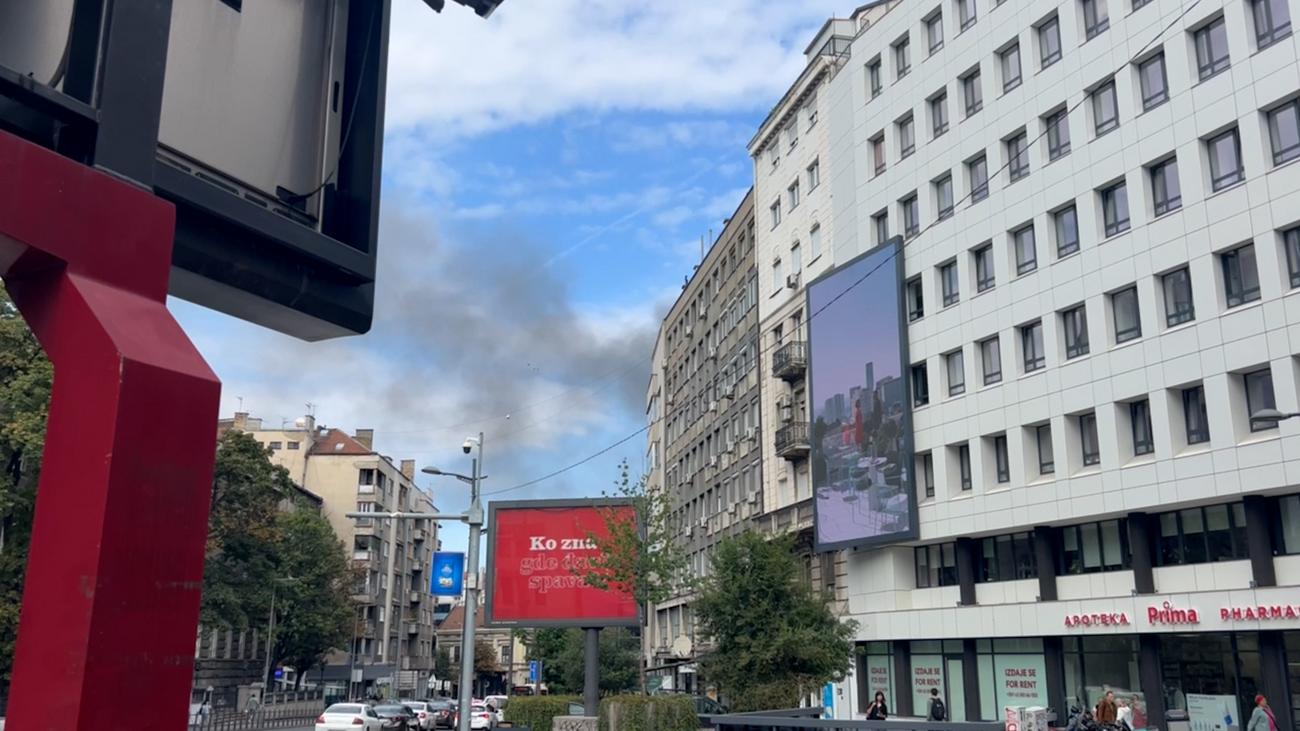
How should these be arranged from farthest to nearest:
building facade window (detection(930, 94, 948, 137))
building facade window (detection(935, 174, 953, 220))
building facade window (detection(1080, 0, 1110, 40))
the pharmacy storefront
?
building facade window (detection(930, 94, 948, 137)) → building facade window (detection(935, 174, 953, 220)) → building facade window (detection(1080, 0, 1110, 40)) → the pharmacy storefront

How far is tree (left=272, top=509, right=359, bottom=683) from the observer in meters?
74.9

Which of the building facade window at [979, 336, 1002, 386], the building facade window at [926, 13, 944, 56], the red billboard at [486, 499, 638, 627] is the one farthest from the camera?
the building facade window at [926, 13, 944, 56]

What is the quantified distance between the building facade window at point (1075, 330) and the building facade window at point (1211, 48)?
291 inches

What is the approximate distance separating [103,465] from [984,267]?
37.7 metres

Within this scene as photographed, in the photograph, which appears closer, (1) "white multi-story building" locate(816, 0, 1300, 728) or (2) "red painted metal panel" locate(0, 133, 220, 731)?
(2) "red painted metal panel" locate(0, 133, 220, 731)

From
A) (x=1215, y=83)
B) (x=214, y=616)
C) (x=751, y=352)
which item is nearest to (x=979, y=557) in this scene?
(x=1215, y=83)

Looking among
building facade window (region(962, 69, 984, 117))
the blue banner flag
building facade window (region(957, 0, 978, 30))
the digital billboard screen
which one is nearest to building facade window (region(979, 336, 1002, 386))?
the digital billboard screen

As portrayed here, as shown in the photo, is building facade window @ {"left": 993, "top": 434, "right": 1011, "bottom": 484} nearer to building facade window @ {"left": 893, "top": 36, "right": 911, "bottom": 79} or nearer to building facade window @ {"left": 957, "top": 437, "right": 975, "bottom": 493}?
building facade window @ {"left": 957, "top": 437, "right": 975, "bottom": 493}

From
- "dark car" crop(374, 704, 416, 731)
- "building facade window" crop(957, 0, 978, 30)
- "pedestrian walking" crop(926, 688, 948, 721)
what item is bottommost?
"dark car" crop(374, 704, 416, 731)

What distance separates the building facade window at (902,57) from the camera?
43.1 metres

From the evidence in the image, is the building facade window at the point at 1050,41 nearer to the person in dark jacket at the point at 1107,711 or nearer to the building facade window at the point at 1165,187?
the building facade window at the point at 1165,187

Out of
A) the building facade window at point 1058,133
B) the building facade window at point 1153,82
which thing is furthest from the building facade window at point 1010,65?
the building facade window at point 1153,82

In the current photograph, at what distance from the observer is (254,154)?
3.87 m

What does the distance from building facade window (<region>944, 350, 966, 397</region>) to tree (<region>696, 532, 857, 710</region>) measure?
8.51 metres
